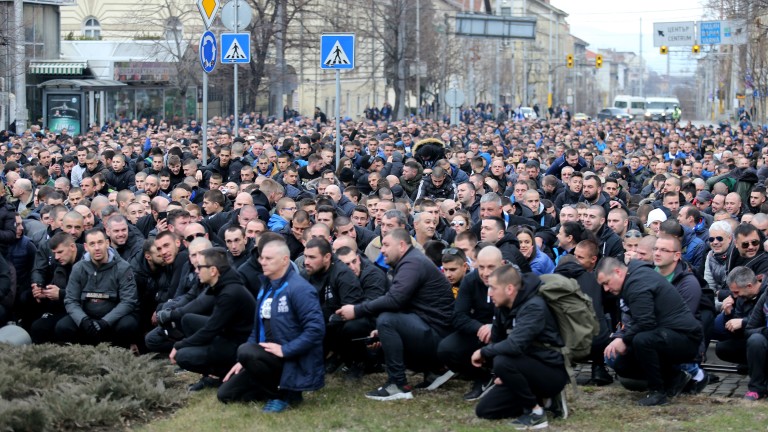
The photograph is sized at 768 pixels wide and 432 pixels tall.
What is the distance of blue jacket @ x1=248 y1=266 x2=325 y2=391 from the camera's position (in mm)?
9234

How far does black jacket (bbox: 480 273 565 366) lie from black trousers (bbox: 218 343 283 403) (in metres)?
1.67

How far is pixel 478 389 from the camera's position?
32.9 ft

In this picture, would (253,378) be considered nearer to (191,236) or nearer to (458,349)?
(458,349)

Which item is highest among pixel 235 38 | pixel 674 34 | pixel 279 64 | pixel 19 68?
pixel 674 34

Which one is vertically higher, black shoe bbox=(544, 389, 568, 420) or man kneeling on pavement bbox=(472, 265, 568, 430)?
man kneeling on pavement bbox=(472, 265, 568, 430)

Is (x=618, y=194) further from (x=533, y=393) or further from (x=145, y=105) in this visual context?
(x=145, y=105)

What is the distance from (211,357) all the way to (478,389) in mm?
2259

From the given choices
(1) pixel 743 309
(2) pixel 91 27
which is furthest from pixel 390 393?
(2) pixel 91 27

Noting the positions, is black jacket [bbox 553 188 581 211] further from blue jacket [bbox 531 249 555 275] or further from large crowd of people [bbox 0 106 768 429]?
blue jacket [bbox 531 249 555 275]

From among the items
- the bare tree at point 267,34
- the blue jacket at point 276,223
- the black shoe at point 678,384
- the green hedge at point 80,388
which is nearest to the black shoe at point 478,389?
the black shoe at point 678,384

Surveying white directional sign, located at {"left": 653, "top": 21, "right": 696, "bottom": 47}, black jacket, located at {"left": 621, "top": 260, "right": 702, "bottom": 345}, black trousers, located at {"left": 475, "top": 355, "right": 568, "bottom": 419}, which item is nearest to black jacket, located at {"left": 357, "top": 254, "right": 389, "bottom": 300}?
black trousers, located at {"left": 475, "top": 355, "right": 568, "bottom": 419}

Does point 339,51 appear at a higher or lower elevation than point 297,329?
higher

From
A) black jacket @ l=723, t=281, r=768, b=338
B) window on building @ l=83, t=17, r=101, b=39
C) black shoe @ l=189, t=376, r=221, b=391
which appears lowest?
black shoe @ l=189, t=376, r=221, b=391

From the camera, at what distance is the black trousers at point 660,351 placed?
9492mm
